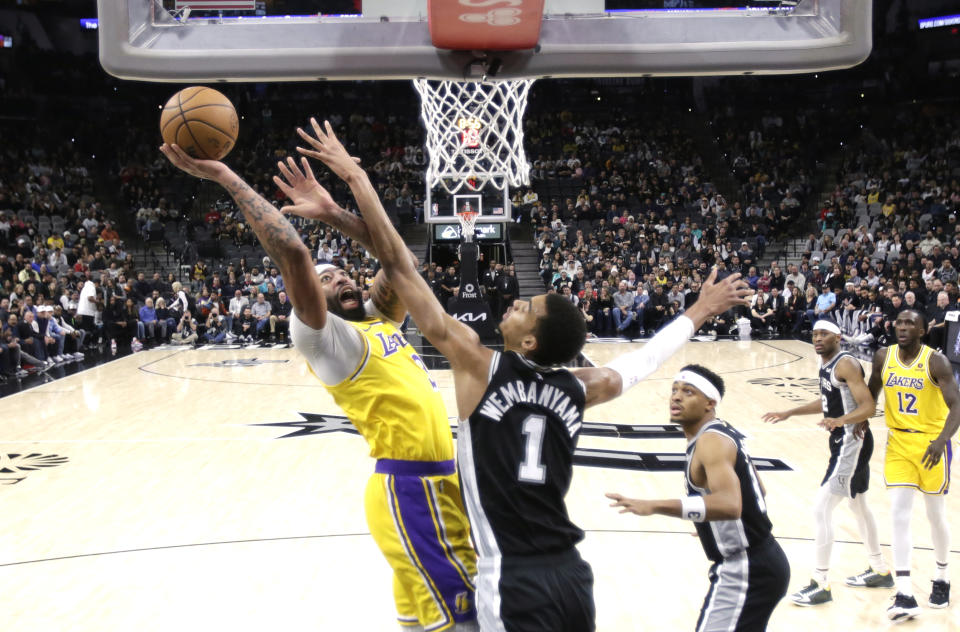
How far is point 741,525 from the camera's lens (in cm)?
329

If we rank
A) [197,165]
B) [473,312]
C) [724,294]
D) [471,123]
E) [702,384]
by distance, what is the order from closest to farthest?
[197,165] < [724,294] < [702,384] < [471,123] < [473,312]

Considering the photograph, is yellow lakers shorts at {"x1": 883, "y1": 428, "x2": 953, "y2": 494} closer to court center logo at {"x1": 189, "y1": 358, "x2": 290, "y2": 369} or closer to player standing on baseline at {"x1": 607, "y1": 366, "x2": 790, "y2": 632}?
player standing on baseline at {"x1": 607, "y1": 366, "x2": 790, "y2": 632}

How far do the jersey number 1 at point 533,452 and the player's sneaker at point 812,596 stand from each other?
2.89 m

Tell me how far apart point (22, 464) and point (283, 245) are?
6543mm

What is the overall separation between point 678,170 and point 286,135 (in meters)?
12.1

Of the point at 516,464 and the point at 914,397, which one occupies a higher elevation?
the point at 516,464

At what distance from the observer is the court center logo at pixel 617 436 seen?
7594 mm

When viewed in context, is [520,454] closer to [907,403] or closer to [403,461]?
[403,461]

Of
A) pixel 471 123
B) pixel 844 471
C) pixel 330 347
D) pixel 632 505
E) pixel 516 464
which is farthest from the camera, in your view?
pixel 471 123

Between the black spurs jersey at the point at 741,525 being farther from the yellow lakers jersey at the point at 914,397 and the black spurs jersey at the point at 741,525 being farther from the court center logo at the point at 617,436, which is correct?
→ the court center logo at the point at 617,436

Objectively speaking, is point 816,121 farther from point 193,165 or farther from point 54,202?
point 193,165

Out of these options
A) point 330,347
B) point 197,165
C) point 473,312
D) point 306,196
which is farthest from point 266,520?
point 473,312

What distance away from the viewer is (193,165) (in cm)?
284

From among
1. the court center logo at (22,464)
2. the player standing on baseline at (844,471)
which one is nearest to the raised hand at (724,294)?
the player standing on baseline at (844,471)
